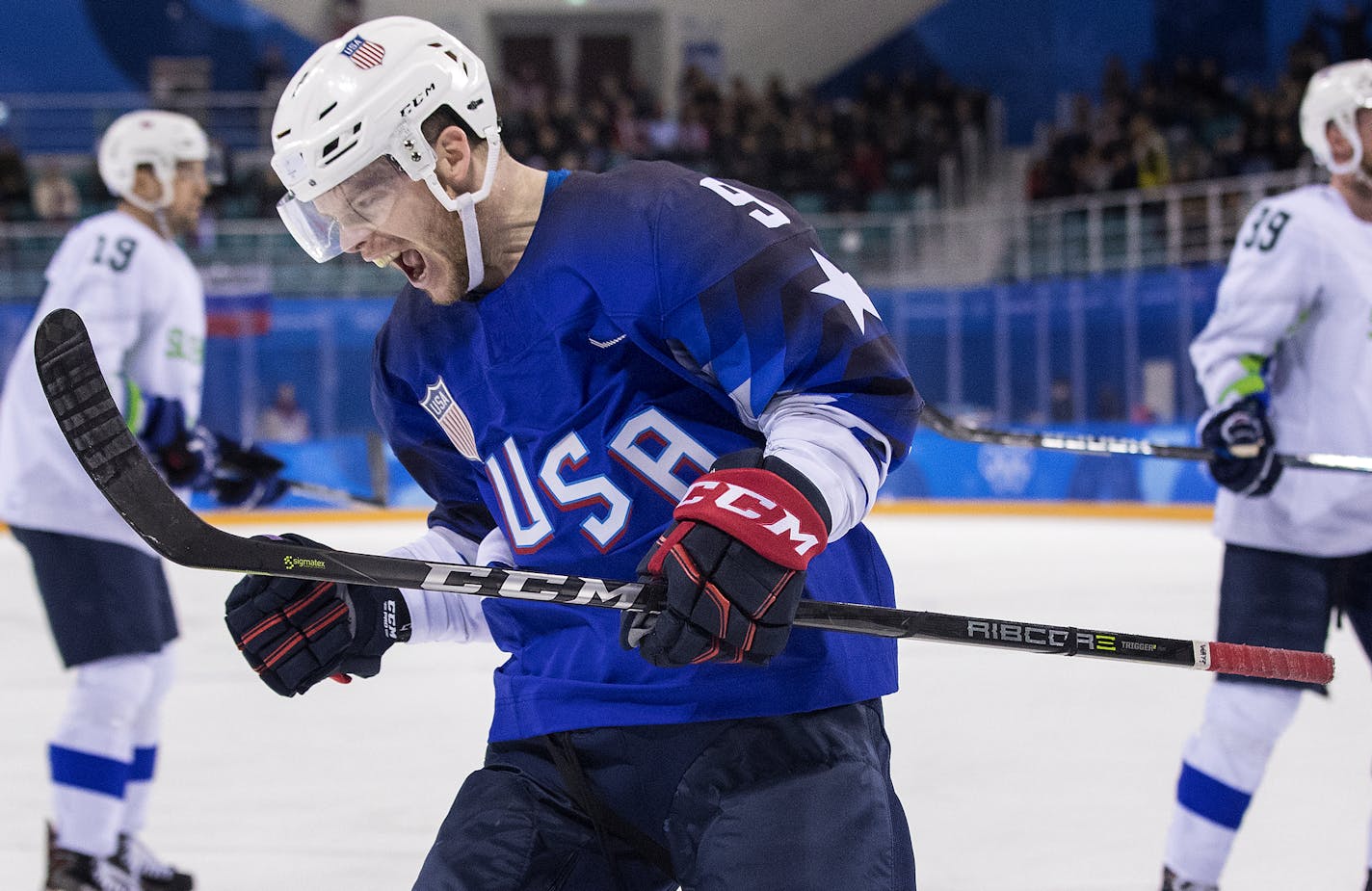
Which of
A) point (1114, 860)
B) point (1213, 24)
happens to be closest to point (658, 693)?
point (1114, 860)

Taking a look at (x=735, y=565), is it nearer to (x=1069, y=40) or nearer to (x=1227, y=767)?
(x=1227, y=767)

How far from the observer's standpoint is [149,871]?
2572 mm

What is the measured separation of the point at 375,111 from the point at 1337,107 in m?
1.85

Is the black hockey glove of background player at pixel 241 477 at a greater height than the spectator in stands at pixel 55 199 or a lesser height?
lesser

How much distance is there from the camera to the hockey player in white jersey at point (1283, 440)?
2285mm

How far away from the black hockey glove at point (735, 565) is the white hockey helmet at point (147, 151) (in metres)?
2.05

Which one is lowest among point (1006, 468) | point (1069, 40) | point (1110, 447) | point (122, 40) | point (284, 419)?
point (1006, 468)

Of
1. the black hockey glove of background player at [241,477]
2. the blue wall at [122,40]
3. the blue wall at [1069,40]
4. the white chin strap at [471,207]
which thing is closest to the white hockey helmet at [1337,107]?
the white chin strap at [471,207]

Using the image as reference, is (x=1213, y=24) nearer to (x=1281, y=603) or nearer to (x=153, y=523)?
(x=1281, y=603)

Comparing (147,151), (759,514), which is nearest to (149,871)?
(147,151)

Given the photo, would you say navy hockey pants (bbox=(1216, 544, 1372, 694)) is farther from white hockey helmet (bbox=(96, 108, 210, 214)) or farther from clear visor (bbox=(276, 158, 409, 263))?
white hockey helmet (bbox=(96, 108, 210, 214))

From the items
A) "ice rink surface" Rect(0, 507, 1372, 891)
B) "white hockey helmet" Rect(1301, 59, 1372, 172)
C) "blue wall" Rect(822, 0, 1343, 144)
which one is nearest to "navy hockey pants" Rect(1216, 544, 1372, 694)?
"ice rink surface" Rect(0, 507, 1372, 891)

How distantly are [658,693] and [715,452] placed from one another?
0.22 meters

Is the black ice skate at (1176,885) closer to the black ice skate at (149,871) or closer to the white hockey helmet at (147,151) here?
the black ice skate at (149,871)
